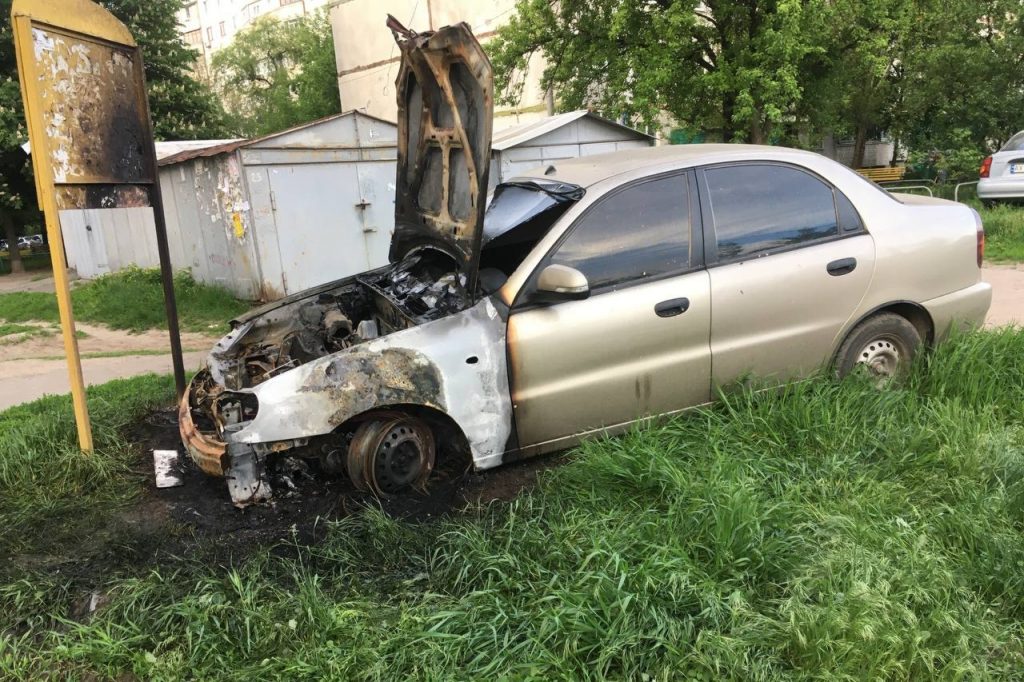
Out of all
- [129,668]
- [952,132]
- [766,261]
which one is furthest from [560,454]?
[952,132]

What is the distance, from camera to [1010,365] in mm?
4543

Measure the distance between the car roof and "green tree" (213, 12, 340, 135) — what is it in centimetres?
3134

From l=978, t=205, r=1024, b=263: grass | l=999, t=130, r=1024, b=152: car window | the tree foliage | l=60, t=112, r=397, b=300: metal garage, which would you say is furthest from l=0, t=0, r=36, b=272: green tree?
l=999, t=130, r=1024, b=152: car window

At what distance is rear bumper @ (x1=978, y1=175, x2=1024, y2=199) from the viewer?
472 inches

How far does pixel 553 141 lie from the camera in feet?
36.7

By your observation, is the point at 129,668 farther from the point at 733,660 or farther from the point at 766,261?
the point at 766,261

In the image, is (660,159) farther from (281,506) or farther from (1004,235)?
(1004,235)

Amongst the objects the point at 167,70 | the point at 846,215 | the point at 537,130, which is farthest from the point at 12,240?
the point at 846,215

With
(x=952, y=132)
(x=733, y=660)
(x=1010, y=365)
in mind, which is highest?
(x=952, y=132)

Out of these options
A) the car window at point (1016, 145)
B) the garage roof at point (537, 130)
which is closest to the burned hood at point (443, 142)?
the garage roof at point (537, 130)

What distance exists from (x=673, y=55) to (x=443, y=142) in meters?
10.1

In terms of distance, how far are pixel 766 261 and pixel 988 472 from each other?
147 centimetres

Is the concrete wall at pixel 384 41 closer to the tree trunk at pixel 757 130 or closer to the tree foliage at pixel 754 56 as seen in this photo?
the tree foliage at pixel 754 56

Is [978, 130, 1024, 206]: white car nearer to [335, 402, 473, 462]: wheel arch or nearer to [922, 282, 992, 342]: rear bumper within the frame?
[922, 282, 992, 342]: rear bumper
